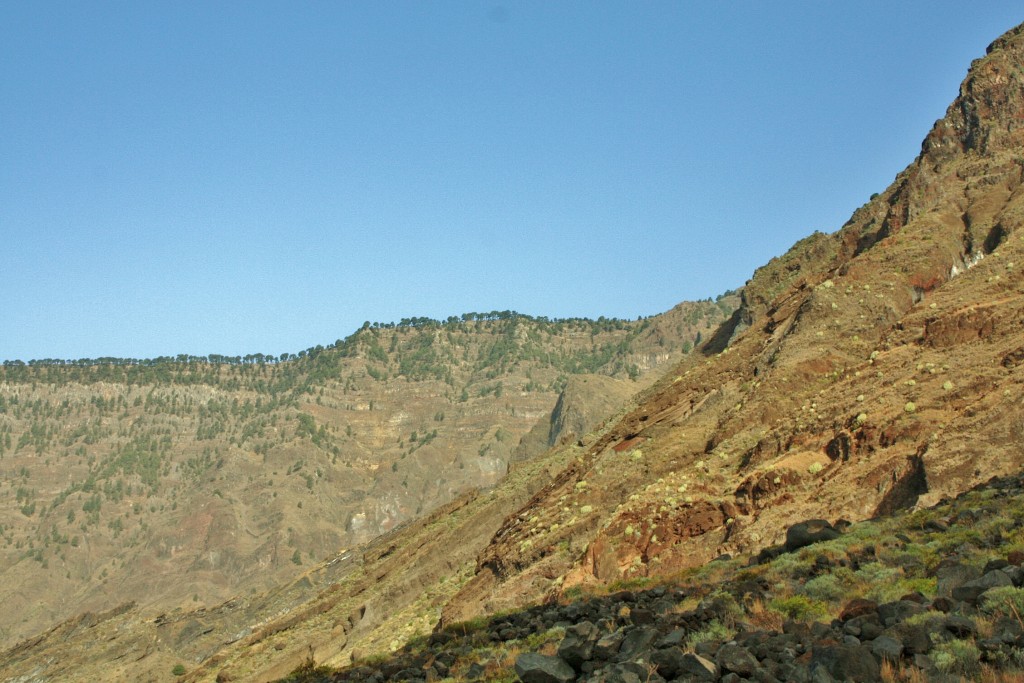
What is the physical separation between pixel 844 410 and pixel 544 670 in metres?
14.9

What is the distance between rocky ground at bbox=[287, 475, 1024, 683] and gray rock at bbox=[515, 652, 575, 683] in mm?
22

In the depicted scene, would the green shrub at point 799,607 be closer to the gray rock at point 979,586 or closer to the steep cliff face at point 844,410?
the gray rock at point 979,586

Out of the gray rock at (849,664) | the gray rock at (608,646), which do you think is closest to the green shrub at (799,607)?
the gray rock at (608,646)

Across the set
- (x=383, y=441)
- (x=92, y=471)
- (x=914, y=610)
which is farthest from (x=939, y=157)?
(x=92, y=471)

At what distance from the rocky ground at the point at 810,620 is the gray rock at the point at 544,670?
0.07ft

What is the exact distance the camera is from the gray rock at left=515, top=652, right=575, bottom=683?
12.6 metres

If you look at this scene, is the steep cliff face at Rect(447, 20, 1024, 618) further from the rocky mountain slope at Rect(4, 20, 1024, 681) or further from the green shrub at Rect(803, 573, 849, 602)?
the green shrub at Rect(803, 573, 849, 602)

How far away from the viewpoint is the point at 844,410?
988 inches

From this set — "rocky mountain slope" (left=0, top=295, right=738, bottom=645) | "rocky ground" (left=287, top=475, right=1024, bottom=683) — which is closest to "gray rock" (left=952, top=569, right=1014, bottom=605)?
"rocky ground" (left=287, top=475, right=1024, bottom=683)

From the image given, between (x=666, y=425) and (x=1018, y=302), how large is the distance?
1149 cm

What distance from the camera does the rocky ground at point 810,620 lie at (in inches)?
405

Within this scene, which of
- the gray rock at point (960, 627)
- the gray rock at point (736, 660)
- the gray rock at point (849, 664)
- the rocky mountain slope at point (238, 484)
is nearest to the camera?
the gray rock at point (849, 664)

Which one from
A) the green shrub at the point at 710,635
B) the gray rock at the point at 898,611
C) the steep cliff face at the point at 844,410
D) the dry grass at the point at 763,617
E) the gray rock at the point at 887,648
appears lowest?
the dry grass at the point at 763,617

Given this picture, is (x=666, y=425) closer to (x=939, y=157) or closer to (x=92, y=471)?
(x=939, y=157)
